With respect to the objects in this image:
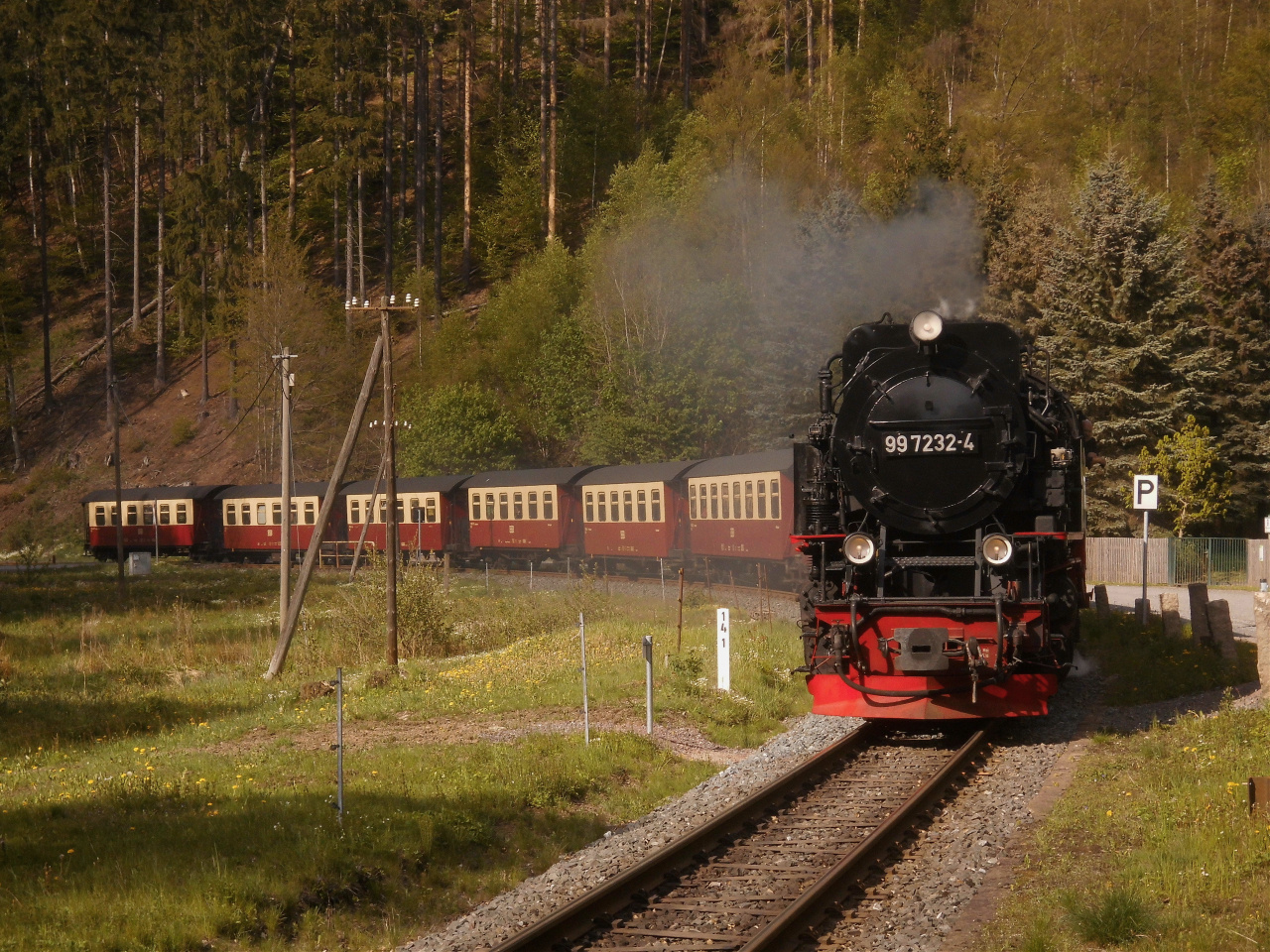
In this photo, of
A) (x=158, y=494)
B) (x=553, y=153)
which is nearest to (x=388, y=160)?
(x=553, y=153)

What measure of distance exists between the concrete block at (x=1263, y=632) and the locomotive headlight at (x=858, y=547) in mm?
3696

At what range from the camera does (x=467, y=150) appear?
187 ft

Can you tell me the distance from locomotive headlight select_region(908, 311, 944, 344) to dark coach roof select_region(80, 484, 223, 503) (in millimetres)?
41624

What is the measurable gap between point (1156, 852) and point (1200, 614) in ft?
31.8

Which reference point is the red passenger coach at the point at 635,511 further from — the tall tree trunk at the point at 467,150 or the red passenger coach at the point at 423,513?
the tall tree trunk at the point at 467,150

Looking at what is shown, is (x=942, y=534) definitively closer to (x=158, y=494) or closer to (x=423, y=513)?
(x=423, y=513)

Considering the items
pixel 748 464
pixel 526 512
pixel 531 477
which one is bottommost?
pixel 526 512

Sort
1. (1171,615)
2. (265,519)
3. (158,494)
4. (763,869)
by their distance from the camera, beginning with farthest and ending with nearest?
(158,494) → (265,519) → (1171,615) → (763,869)

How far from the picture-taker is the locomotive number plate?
11.4 meters

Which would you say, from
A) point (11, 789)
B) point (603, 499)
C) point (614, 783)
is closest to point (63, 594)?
point (603, 499)

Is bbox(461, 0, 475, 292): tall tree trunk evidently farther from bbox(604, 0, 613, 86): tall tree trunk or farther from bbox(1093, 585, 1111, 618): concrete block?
bbox(1093, 585, 1111, 618): concrete block

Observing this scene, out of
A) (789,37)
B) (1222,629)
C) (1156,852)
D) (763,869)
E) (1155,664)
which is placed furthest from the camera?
(789,37)

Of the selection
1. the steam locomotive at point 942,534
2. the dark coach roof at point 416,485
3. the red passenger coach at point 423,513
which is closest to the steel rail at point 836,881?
the steam locomotive at point 942,534

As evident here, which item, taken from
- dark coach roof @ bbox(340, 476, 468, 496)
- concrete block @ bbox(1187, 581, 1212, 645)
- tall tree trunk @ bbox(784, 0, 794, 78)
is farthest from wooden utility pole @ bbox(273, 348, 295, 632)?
tall tree trunk @ bbox(784, 0, 794, 78)
